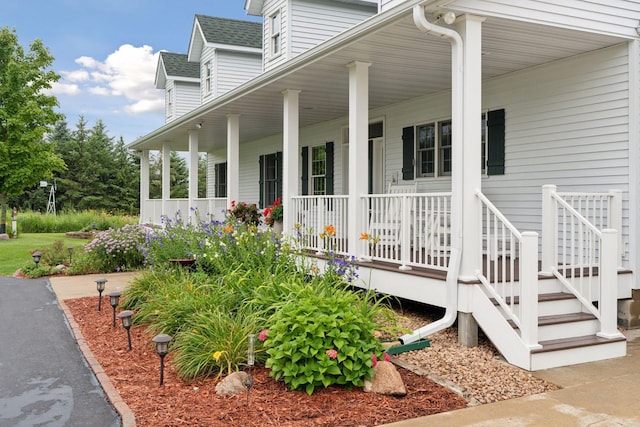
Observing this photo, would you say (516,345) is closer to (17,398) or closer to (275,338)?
(275,338)

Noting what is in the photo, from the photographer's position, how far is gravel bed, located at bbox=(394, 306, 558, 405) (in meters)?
4.27

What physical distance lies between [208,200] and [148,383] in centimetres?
872

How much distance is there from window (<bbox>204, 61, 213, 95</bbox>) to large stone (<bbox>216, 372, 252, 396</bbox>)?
556 inches

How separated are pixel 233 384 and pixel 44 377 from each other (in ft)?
6.17

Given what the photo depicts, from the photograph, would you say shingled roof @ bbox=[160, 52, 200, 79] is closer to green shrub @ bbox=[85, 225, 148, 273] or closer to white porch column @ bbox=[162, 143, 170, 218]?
white porch column @ bbox=[162, 143, 170, 218]

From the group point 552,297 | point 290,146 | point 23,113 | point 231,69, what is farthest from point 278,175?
point 23,113

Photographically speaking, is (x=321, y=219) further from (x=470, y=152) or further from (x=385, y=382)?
(x=385, y=382)

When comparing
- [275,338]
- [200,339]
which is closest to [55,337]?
[200,339]

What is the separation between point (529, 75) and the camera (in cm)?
762

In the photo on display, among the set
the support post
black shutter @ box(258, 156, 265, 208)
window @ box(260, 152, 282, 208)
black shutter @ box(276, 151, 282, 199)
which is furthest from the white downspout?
black shutter @ box(258, 156, 265, 208)

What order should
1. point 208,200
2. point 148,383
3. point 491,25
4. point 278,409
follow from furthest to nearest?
point 208,200
point 491,25
point 148,383
point 278,409

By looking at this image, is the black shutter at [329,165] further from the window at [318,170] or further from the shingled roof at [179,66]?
the shingled roof at [179,66]

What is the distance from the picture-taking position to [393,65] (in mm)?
7344

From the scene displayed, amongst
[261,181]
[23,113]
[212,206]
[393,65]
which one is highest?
[23,113]
